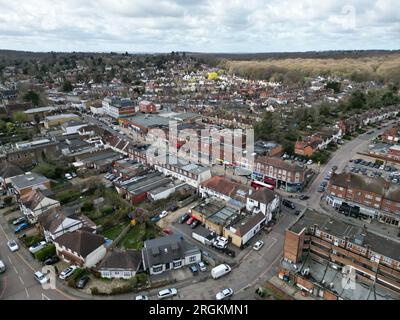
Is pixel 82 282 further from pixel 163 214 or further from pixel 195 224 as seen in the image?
pixel 195 224

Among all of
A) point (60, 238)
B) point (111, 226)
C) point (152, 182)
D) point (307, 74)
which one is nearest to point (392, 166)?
point (152, 182)

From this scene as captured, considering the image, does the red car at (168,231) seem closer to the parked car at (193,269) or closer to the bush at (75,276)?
the parked car at (193,269)

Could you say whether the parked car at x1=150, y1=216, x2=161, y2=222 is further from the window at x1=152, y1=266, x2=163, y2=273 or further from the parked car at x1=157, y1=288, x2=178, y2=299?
the parked car at x1=157, y1=288, x2=178, y2=299

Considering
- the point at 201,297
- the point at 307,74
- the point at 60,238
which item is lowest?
the point at 201,297

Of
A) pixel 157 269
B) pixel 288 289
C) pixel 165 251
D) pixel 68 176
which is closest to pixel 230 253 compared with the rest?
pixel 288 289

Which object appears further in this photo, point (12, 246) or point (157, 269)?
point (12, 246)

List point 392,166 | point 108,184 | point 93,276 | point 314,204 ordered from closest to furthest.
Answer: point 93,276, point 314,204, point 108,184, point 392,166

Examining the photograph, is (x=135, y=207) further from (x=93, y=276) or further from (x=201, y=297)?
(x=201, y=297)
